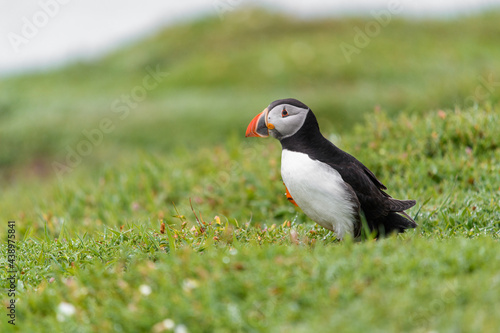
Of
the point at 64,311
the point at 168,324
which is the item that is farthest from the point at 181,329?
the point at 64,311

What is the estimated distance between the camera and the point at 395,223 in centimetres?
469

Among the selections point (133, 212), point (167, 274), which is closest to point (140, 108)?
point (133, 212)

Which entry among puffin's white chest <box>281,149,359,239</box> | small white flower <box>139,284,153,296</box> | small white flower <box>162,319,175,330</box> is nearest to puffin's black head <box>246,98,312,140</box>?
puffin's white chest <box>281,149,359,239</box>

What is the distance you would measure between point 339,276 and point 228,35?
14124mm

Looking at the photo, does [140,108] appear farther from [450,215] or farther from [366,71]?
[450,215]

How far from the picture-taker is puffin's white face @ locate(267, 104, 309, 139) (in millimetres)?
4402

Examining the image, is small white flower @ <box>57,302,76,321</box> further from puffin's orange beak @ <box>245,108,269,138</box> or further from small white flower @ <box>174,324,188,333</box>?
puffin's orange beak @ <box>245,108,269,138</box>

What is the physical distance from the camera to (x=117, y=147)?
11.7m

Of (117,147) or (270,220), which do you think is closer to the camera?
(270,220)

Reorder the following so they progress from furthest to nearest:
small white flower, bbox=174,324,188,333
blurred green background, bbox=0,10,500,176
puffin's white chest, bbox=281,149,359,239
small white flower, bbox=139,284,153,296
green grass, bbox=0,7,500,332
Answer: blurred green background, bbox=0,10,500,176
puffin's white chest, bbox=281,149,359,239
small white flower, bbox=139,284,153,296
green grass, bbox=0,7,500,332
small white flower, bbox=174,324,188,333

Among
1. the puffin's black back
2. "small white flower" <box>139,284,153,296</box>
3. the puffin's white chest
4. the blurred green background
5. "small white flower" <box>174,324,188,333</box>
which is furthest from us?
the blurred green background

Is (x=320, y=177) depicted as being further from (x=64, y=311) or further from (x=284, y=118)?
(x=64, y=311)

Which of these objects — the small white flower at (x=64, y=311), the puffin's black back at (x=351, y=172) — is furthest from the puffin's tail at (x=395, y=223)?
the small white flower at (x=64, y=311)

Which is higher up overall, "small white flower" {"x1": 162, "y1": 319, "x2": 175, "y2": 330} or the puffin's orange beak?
the puffin's orange beak
